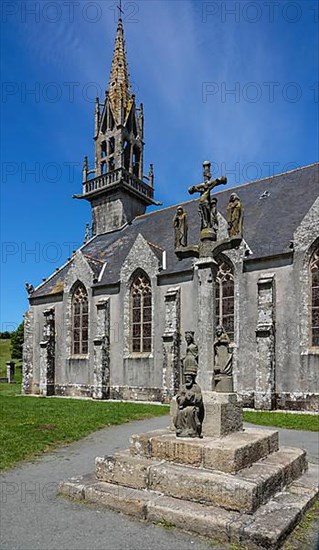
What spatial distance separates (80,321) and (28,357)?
16.7ft

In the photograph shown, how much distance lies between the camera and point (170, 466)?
5770 millimetres

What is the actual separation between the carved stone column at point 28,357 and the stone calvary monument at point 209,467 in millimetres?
21716

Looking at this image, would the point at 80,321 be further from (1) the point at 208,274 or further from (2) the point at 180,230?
(1) the point at 208,274

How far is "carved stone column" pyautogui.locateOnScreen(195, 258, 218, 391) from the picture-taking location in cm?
686

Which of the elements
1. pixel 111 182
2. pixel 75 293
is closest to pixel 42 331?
pixel 75 293

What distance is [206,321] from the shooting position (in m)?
7.06

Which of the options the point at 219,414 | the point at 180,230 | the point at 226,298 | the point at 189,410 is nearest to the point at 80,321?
the point at 226,298

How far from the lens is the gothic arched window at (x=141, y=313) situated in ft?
70.6

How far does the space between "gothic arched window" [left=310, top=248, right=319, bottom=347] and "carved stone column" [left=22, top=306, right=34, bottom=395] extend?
17.9 m

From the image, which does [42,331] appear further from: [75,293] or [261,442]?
[261,442]

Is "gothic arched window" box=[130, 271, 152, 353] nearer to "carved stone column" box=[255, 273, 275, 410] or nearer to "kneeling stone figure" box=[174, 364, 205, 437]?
"carved stone column" box=[255, 273, 275, 410]

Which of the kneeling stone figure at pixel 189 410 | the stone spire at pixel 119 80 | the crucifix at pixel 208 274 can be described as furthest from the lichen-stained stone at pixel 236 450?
the stone spire at pixel 119 80

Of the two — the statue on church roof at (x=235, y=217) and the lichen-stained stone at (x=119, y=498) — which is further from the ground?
the statue on church roof at (x=235, y=217)

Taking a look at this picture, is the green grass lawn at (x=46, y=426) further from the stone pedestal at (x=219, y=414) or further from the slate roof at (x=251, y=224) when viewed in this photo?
the slate roof at (x=251, y=224)
